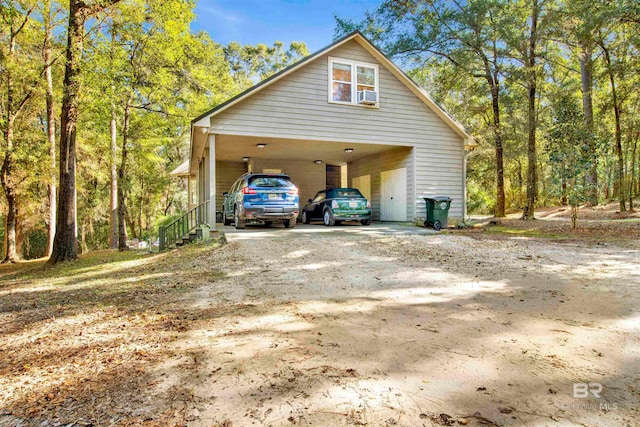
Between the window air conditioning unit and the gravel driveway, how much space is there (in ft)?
26.5

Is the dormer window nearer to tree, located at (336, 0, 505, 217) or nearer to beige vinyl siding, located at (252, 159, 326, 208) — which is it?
tree, located at (336, 0, 505, 217)

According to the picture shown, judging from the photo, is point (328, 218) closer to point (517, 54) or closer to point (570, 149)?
point (570, 149)

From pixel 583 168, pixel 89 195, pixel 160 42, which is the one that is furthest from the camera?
pixel 89 195

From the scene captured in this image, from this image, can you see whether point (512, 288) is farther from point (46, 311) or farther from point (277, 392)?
point (46, 311)

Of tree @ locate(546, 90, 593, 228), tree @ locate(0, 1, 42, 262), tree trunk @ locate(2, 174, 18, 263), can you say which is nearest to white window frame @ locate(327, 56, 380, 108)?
tree @ locate(546, 90, 593, 228)

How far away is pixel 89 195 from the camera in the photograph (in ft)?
81.9

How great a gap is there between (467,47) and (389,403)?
1637cm

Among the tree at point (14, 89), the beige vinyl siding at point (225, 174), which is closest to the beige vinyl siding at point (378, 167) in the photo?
the beige vinyl siding at point (225, 174)

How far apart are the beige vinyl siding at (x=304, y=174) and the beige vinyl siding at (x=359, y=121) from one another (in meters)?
5.82

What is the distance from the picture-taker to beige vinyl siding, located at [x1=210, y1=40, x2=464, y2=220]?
11.7 meters

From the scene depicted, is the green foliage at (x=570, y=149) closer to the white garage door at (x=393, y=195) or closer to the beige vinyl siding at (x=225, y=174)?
the white garage door at (x=393, y=195)

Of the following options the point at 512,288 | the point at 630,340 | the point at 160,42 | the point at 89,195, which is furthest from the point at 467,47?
the point at 89,195

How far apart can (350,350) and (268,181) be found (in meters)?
8.59

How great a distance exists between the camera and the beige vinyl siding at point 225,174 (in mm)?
18219
